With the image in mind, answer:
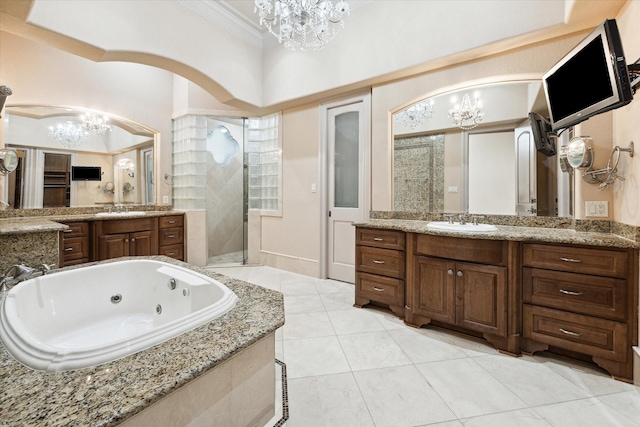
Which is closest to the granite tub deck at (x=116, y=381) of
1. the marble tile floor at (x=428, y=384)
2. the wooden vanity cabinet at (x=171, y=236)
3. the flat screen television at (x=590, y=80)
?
the marble tile floor at (x=428, y=384)

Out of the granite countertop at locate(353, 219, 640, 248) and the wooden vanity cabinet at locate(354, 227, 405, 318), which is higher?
the granite countertop at locate(353, 219, 640, 248)

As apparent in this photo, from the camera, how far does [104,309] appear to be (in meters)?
1.89

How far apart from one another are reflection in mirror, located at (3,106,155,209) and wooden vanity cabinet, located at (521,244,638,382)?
4.62 metres

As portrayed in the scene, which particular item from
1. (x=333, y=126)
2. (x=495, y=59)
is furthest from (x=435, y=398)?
(x=333, y=126)

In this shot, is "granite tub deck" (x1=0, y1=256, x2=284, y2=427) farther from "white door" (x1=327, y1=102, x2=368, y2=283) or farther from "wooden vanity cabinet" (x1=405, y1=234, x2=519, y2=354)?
"white door" (x1=327, y1=102, x2=368, y2=283)

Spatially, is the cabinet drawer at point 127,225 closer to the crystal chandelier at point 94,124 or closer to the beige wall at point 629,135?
the crystal chandelier at point 94,124

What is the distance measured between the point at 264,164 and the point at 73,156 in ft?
7.80

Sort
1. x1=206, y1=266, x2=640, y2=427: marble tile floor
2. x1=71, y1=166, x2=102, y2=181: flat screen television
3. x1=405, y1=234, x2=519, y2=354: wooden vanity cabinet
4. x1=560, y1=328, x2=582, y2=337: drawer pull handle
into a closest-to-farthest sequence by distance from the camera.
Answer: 1. x1=206, y1=266, x2=640, y2=427: marble tile floor
2. x1=560, y1=328, x2=582, y2=337: drawer pull handle
3. x1=405, y1=234, x2=519, y2=354: wooden vanity cabinet
4. x1=71, y1=166, x2=102, y2=181: flat screen television

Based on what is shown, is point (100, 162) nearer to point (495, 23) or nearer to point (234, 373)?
point (234, 373)

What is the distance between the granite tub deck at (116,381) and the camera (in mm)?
659

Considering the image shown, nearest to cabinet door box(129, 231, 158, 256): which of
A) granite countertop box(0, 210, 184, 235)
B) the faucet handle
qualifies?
granite countertop box(0, 210, 184, 235)

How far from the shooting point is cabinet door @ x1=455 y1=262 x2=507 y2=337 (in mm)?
1926

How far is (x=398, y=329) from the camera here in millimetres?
2293

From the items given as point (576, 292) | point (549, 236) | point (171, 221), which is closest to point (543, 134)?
point (549, 236)
